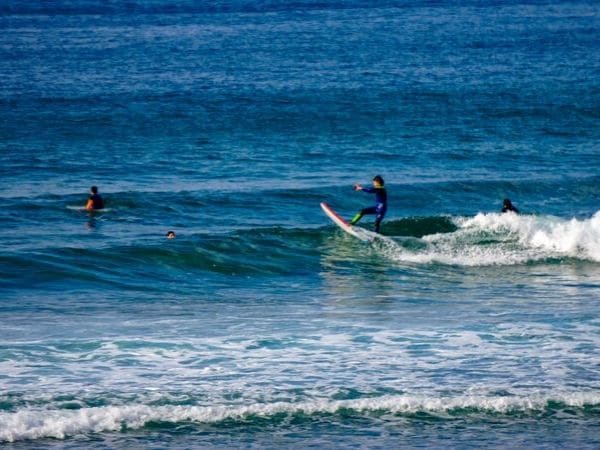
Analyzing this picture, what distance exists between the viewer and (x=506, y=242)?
27766 mm

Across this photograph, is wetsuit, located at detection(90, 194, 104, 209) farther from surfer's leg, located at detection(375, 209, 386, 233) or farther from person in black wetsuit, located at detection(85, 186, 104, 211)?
surfer's leg, located at detection(375, 209, 386, 233)

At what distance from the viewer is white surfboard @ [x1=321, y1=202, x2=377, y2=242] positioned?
1103 inches

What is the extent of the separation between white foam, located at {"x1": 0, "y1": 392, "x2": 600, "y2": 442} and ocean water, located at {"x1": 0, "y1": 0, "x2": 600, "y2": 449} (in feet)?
0.12

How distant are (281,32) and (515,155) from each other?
137 ft

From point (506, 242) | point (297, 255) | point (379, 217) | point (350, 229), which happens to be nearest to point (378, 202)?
point (379, 217)

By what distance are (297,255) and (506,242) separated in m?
5.00

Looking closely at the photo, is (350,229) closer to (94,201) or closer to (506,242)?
(506,242)

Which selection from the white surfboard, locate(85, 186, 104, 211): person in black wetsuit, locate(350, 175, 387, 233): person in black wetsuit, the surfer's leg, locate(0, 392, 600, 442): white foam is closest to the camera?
locate(0, 392, 600, 442): white foam

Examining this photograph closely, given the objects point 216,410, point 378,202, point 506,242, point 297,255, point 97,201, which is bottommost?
point 216,410

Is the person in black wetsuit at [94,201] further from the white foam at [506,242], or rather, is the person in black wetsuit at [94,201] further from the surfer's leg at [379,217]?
the white foam at [506,242]

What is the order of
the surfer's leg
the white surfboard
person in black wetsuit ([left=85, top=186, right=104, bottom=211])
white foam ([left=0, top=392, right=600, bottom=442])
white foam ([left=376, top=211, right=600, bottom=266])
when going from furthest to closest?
person in black wetsuit ([left=85, top=186, right=104, bottom=211]) → the white surfboard → the surfer's leg → white foam ([left=376, top=211, right=600, bottom=266]) → white foam ([left=0, top=392, right=600, bottom=442])

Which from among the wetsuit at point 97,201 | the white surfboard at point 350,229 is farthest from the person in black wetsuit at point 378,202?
the wetsuit at point 97,201

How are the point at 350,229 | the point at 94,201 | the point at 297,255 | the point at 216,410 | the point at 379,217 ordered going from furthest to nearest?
the point at 94,201 → the point at 350,229 → the point at 379,217 → the point at 297,255 → the point at 216,410

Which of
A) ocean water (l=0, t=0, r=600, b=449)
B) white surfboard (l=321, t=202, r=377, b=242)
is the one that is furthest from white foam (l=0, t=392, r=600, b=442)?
white surfboard (l=321, t=202, r=377, b=242)
